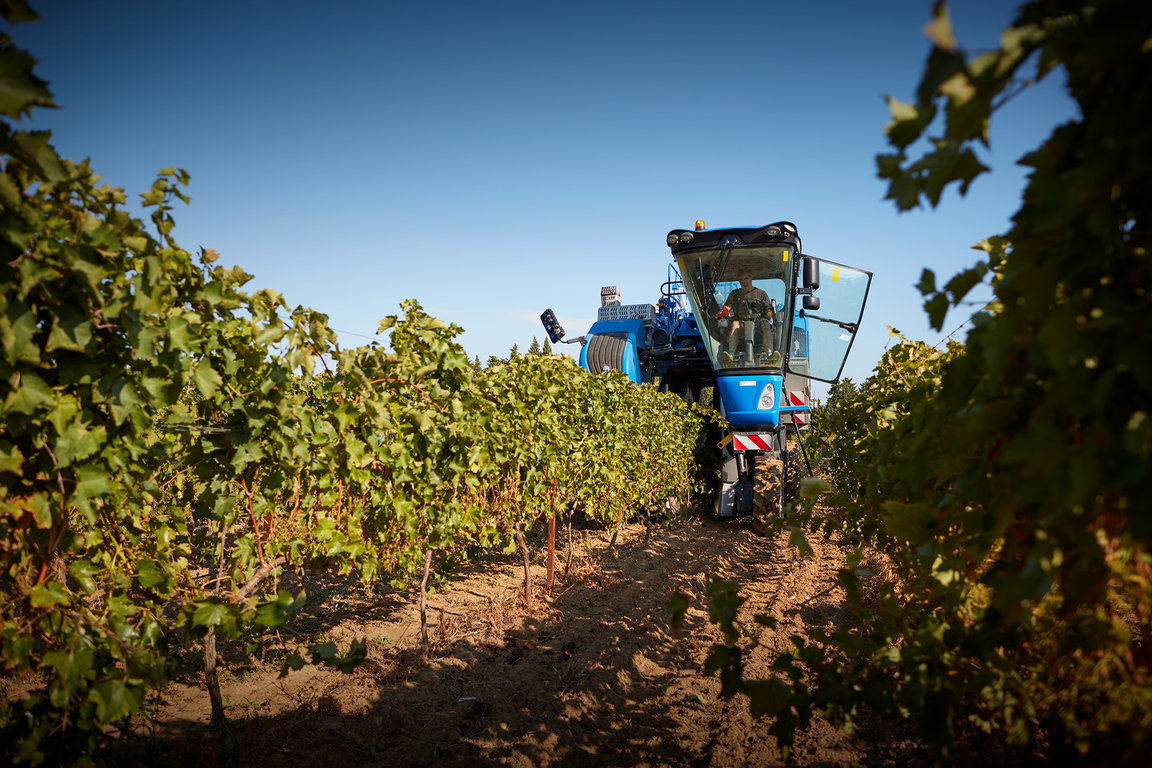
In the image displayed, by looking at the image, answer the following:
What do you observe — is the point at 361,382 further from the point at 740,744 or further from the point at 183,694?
the point at 740,744

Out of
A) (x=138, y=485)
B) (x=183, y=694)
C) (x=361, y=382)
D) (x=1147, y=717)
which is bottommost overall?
(x=183, y=694)

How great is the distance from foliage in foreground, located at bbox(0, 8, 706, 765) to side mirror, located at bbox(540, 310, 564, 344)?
4.66 m

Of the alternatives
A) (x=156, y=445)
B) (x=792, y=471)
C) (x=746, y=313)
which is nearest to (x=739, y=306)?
(x=746, y=313)

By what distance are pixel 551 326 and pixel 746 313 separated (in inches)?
120

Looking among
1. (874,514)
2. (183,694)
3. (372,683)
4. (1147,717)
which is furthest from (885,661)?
(183,694)

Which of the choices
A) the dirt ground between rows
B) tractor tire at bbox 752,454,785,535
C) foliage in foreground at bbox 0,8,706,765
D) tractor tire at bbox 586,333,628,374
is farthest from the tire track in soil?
tractor tire at bbox 586,333,628,374

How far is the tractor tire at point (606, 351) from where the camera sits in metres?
7.88

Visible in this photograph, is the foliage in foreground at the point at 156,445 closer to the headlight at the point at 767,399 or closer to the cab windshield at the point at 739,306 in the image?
the cab windshield at the point at 739,306

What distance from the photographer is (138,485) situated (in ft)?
6.09

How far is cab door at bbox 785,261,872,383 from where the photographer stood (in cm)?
529

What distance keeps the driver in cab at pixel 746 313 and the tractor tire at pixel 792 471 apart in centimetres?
125

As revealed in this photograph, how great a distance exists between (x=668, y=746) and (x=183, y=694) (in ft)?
8.66

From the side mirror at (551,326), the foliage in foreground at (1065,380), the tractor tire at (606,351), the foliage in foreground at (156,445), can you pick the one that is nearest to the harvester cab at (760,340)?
the tractor tire at (606,351)

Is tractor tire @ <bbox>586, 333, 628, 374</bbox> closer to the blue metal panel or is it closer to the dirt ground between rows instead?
the blue metal panel
